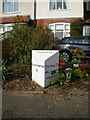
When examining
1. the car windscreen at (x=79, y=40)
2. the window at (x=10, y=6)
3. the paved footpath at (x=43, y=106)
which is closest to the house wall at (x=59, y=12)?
the window at (x=10, y=6)

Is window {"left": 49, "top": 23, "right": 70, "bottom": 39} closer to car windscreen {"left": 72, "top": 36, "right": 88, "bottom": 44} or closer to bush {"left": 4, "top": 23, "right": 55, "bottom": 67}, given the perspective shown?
car windscreen {"left": 72, "top": 36, "right": 88, "bottom": 44}

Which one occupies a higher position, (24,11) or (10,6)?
(10,6)

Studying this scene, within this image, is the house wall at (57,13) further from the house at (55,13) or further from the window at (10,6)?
the window at (10,6)

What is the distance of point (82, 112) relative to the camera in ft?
18.1

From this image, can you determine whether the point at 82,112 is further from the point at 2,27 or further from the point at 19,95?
the point at 2,27

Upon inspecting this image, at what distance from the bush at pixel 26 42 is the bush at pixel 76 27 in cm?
750

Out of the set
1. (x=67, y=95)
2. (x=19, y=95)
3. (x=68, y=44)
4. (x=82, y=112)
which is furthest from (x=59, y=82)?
(x=68, y=44)

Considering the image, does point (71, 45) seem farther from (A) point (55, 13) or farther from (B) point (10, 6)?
(B) point (10, 6)

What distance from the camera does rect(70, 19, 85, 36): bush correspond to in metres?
18.8

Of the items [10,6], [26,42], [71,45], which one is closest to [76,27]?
[71,45]

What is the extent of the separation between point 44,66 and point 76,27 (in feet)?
38.5

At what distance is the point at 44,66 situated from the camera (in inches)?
302

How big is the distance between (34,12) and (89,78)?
45.1 ft

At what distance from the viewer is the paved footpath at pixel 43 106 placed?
535 centimetres
